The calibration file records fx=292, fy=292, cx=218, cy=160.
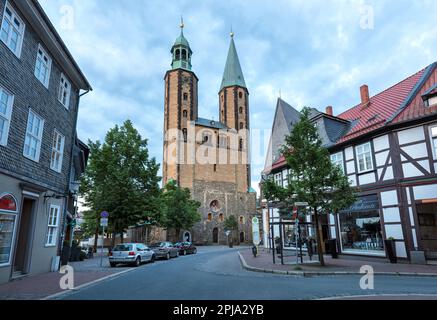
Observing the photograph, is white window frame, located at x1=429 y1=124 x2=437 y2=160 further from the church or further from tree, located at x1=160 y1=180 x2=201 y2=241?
the church

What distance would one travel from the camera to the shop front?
16406 millimetres

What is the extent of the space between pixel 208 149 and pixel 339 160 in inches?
1560

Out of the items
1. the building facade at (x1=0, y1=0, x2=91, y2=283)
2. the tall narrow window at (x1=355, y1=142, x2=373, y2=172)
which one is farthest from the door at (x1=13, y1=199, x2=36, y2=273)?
the tall narrow window at (x1=355, y1=142, x2=373, y2=172)

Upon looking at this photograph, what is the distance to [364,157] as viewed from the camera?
698 inches

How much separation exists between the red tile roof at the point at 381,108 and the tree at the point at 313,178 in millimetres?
4889

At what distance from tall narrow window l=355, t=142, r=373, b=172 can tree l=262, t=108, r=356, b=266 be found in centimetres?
404

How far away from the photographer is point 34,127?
Result: 1191cm

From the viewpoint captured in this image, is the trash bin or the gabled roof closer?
the trash bin

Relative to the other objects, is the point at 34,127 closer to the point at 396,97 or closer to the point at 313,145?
the point at 313,145

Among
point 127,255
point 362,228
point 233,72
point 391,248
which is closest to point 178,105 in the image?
point 233,72

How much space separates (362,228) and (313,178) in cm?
614

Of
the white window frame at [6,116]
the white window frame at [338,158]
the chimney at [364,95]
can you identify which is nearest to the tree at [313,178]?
the white window frame at [338,158]
